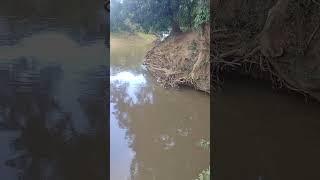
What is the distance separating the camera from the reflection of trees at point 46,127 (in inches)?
70.5

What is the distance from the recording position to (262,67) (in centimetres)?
262

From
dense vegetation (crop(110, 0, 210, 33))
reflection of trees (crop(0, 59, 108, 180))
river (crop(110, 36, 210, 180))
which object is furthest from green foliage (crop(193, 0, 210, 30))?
reflection of trees (crop(0, 59, 108, 180))

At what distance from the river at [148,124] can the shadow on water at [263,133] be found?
0.12 m

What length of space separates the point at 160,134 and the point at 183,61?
84cm

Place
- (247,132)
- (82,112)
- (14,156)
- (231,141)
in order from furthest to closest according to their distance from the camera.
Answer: (247,132) < (231,141) < (82,112) < (14,156)

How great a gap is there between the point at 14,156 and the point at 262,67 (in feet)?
5.43

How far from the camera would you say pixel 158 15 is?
8.18 ft

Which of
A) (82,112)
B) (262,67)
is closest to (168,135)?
(82,112)

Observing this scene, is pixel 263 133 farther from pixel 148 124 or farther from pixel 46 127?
pixel 46 127

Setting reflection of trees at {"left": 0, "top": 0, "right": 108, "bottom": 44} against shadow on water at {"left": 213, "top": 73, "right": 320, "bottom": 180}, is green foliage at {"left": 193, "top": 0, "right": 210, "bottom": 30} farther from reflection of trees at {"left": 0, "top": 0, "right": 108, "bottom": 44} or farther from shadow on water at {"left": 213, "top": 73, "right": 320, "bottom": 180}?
reflection of trees at {"left": 0, "top": 0, "right": 108, "bottom": 44}

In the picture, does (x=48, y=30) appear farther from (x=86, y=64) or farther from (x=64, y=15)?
(x=86, y=64)

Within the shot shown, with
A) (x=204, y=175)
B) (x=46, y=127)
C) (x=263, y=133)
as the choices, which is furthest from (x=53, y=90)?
(x=263, y=133)

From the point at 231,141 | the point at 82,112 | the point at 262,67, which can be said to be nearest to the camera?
the point at 82,112

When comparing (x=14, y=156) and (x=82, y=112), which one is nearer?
(x=14, y=156)
